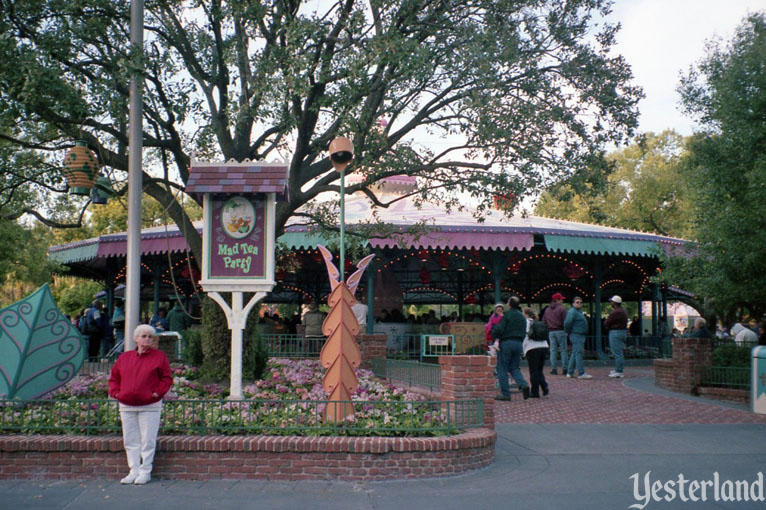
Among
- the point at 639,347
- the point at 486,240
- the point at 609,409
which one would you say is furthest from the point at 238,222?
the point at 639,347

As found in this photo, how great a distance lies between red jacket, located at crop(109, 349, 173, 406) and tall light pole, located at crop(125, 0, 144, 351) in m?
1.04

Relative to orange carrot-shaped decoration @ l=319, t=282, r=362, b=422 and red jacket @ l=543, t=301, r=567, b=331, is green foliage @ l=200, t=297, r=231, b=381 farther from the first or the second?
red jacket @ l=543, t=301, r=567, b=331

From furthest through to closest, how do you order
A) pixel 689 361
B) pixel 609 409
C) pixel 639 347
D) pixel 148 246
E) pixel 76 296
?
pixel 76 296 → pixel 639 347 → pixel 148 246 → pixel 689 361 → pixel 609 409

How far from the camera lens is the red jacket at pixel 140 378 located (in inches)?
259

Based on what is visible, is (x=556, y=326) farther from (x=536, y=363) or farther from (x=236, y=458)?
(x=236, y=458)

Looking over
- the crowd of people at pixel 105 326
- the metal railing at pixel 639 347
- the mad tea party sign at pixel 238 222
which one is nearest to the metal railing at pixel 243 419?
the mad tea party sign at pixel 238 222

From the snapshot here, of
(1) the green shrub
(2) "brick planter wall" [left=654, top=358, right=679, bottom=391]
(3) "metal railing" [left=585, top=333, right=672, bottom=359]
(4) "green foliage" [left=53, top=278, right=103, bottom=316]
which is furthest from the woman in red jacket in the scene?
(4) "green foliage" [left=53, top=278, right=103, bottom=316]

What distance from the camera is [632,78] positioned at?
451 inches

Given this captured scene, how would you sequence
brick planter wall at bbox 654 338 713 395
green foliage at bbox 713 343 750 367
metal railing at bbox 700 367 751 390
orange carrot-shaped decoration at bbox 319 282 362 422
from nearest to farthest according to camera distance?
orange carrot-shaped decoration at bbox 319 282 362 422 < metal railing at bbox 700 367 751 390 < brick planter wall at bbox 654 338 713 395 < green foliage at bbox 713 343 750 367

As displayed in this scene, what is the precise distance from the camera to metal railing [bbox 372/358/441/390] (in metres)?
9.70

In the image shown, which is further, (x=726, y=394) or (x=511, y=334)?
(x=726, y=394)

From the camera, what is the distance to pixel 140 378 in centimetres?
661

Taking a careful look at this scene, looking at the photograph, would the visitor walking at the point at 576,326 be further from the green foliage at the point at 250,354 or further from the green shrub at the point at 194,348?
the green shrub at the point at 194,348

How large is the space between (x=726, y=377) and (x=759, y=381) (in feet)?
5.43
